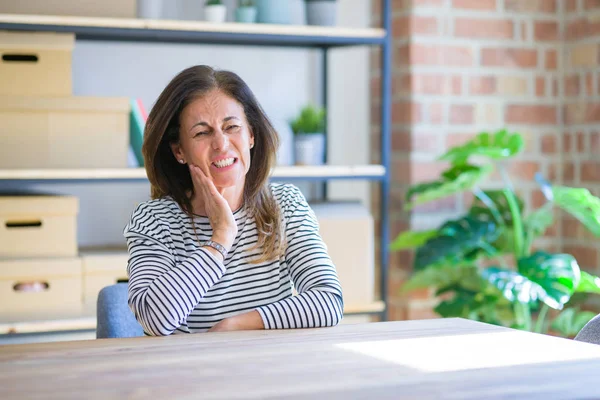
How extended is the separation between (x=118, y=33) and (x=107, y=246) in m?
0.74

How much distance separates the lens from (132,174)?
2818 mm

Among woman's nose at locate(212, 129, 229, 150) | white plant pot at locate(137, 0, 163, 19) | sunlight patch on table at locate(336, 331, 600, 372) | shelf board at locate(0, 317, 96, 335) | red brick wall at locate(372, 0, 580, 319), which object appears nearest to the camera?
sunlight patch on table at locate(336, 331, 600, 372)

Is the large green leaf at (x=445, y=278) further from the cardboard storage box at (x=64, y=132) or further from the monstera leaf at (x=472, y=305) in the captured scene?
the cardboard storage box at (x=64, y=132)

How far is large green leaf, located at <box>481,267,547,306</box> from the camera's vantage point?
272 centimetres

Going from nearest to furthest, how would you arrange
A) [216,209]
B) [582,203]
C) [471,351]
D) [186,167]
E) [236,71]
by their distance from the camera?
1. [471,351]
2. [216,209]
3. [186,167]
4. [582,203]
5. [236,71]

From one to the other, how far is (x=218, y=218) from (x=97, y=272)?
43.6 inches

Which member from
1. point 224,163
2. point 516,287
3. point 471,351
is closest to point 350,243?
point 516,287

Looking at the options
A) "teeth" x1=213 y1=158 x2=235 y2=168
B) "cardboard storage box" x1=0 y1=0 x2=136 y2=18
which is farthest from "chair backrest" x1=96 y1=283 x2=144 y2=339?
"cardboard storage box" x1=0 y1=0 x2=136 y2=18

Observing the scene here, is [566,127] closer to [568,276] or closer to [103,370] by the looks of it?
[568,276]

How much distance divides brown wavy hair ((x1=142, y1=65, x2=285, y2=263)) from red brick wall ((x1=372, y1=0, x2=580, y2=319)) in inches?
55.3

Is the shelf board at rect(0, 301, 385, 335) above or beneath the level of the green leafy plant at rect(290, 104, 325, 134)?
beneath

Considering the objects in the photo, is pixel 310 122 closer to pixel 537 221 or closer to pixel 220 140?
pixel 537 221

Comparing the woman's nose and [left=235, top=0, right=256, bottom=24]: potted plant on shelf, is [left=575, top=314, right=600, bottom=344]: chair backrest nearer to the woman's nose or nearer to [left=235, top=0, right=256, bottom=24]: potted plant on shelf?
the woman's nose

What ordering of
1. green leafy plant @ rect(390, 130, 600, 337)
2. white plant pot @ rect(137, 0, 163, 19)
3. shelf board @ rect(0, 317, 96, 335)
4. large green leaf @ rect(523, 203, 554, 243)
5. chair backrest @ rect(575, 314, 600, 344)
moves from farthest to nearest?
large green leaf @ rect(523, 203, 554, 243), white plant pot @ rect(137, 0, 163, 19), green leafy plant @ rect(390, 130, 600, 337), shelf board @ rect(0, 317, 96, 335), chair backrest @ rect(575, 314, 600, 344)
